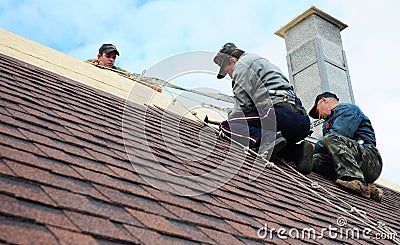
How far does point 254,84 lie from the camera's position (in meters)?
3.60

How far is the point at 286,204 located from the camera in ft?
8.55

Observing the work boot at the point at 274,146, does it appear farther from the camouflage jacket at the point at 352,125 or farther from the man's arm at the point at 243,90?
the camouflage jacket at the point at 352,125

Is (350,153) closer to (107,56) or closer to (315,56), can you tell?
(315,56)

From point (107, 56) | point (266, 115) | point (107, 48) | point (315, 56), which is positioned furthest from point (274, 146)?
point (315, 56)

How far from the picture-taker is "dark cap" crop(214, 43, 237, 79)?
3.98 m

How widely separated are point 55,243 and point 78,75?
351 cm

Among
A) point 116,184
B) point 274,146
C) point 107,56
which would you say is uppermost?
point 107,56

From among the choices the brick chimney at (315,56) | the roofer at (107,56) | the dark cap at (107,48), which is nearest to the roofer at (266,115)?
the roofer at (107,56)

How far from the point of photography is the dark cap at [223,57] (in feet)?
13.1

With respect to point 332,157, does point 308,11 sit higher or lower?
higher

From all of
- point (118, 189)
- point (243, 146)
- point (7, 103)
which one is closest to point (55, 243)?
point (118, 189)

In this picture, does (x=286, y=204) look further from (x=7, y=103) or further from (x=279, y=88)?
(x=7, y=103)

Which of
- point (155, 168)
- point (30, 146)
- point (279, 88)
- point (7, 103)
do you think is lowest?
point (30, 146)

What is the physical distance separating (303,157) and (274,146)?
335 millimetres
